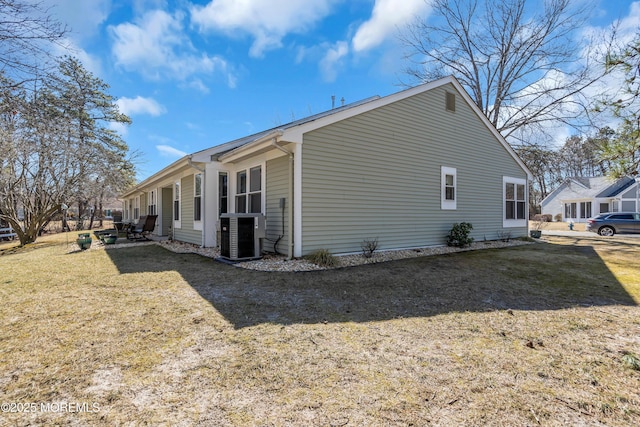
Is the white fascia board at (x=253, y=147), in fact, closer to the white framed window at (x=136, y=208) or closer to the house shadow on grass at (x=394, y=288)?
the house shadow on grass at (x=394, y=288)

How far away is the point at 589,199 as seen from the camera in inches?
1088

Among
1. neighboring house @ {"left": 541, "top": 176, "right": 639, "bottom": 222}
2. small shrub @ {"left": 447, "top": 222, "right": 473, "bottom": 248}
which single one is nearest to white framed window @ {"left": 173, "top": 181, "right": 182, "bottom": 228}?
small shrub @ {"left": 447, "top": 222, "right": 473, "bottom": 248}

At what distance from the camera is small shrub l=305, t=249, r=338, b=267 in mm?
6575

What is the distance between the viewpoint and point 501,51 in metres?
17.5

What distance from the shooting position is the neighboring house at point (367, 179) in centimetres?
714

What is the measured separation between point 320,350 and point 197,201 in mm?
8607

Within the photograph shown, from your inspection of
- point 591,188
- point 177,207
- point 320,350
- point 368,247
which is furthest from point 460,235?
point 591,188

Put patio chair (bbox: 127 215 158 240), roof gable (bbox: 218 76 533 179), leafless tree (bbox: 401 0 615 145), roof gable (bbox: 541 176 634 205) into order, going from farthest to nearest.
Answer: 1. roof gable (bbox: 541 176 634 205)
2. leafless tree (bbox: 401 0 615 145)
3. patio chair (bbox: 127 215 158 240)
4. roof gable (bbox: 218 76 533 179)

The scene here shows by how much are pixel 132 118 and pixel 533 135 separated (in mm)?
28746

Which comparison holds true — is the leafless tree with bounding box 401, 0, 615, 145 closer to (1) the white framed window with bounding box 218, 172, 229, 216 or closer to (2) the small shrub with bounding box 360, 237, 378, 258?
(1) the white framed window with bounding box 218, 172, 229, 216

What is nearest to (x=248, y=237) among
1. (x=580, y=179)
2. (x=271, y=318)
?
(x=271, y=318)

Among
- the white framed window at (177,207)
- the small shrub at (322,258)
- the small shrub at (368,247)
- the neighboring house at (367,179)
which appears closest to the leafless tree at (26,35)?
the neighboring house at (367,179)

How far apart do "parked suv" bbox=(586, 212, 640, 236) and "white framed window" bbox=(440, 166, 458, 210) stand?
13.2 m

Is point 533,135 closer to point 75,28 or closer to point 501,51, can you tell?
point 501,51
